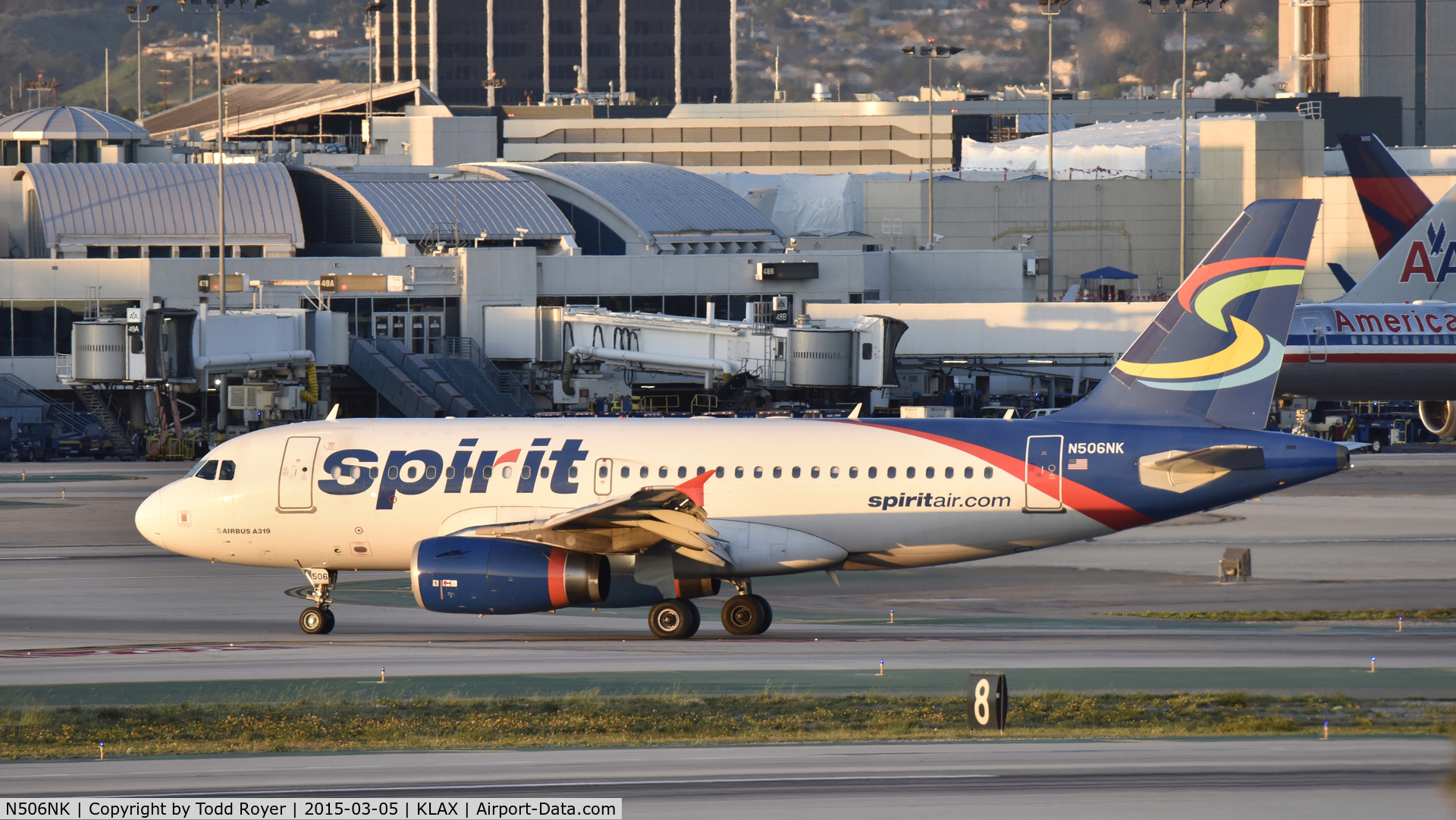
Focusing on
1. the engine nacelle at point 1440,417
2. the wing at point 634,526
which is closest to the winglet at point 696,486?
the wing at point 634,526

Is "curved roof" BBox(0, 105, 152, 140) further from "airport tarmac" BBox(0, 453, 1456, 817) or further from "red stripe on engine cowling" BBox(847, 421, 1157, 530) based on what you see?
"red stripe on engine cowling" BBox(847, 421, 1157, 530)

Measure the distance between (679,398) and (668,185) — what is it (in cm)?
2768

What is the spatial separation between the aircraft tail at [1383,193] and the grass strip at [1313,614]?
166ft

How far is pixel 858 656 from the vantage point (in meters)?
28.3

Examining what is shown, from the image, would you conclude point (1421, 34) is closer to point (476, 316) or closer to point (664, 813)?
point (476, 316)

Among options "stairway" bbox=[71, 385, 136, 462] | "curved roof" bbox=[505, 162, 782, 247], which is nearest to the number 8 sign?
"stairway" bbox=[71, 385, 136, 462]

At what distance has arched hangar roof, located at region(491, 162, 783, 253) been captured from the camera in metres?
92.0

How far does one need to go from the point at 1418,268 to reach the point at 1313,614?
4695 cm

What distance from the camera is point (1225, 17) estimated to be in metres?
173

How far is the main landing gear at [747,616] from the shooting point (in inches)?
1217

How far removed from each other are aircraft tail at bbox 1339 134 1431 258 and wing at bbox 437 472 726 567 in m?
58.5

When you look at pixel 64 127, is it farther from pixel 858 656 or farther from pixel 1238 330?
pixel 1238 330

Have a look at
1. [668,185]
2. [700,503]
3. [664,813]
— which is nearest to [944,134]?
[668,185]

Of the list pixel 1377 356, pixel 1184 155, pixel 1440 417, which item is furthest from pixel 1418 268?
pixel 1184 155
